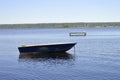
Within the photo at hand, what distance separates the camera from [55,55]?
48.0m

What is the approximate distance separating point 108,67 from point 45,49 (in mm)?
17958

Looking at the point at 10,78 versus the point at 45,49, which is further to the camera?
the point at 45,49

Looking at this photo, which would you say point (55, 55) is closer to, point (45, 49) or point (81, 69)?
point (45, 49)

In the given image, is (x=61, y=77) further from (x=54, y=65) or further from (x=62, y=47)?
(x=62, y=47)

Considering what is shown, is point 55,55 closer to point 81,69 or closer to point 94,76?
point 81,69

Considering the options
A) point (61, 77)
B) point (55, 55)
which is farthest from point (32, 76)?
point (55, 55)

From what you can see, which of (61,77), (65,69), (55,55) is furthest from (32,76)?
(55,55)

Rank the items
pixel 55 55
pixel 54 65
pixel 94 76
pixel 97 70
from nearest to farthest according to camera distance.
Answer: pixel 94 76
pixel 97 70
pixel 54 65
pixel 55 55

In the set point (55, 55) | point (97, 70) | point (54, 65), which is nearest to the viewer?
point (97, 70)

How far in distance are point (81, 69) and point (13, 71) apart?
8158 mm

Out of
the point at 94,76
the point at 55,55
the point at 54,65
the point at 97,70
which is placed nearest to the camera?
the point at 94,76

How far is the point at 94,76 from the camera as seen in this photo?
94.8 feet

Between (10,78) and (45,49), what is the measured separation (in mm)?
21203

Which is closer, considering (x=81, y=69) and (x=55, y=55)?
(x=81, y=69)
